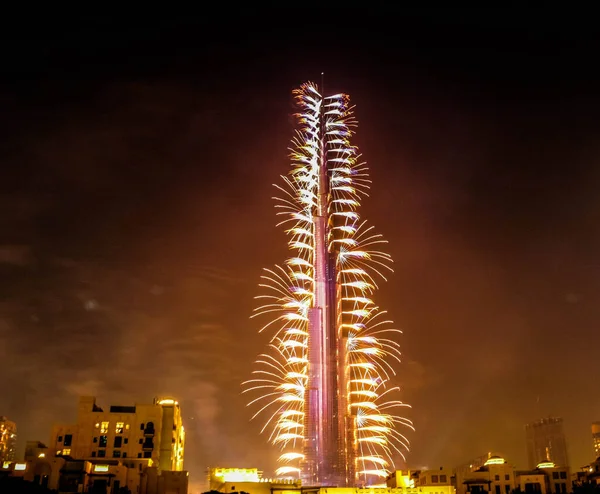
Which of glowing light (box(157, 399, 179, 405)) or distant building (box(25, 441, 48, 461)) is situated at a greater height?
glowing light (box(157, 399, 179, 405))

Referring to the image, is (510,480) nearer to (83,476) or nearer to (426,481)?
(426,481)

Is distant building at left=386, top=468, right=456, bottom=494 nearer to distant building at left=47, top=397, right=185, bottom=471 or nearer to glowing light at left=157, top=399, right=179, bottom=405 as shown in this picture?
distant building at left=47, top=397, right=185, bottom=471

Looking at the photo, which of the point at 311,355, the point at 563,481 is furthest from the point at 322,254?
the point at 563,481

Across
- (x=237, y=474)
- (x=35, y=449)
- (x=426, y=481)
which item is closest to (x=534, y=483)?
(x=426, y=481)

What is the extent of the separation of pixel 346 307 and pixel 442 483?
31519 mm

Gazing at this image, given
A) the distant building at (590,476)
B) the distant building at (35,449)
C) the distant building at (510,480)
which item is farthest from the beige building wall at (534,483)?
the distant building at (35,449)

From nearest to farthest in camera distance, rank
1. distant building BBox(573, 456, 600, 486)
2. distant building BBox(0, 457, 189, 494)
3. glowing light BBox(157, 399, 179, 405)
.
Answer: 1. distant building BBox(0, 457, 189, 494)
2. distant building BBox(573, 456, 600, 486)
3. glowing light BBox(157, 399, 179, 405)

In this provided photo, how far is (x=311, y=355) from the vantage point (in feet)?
376

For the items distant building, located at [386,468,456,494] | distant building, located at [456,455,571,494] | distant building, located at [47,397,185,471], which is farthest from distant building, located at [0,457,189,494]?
distant building, located at [456,455,571,494]

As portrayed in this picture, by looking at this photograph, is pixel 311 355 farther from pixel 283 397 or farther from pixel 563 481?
pixel 563 481

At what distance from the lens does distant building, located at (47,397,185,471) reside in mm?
116375

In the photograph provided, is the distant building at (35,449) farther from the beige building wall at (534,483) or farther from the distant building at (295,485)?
the beige building wall at (534,483)

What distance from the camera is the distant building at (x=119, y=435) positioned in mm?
116375

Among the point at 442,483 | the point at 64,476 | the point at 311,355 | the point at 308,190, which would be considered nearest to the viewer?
the point at 64,476
